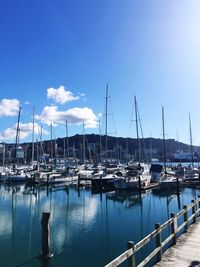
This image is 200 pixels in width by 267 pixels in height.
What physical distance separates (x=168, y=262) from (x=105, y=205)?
26.6 meters

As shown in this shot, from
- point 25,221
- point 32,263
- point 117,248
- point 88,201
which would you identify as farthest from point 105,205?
point 32,263

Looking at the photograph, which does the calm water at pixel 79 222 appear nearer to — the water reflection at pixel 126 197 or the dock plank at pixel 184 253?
the water reflection at pixel 126 197

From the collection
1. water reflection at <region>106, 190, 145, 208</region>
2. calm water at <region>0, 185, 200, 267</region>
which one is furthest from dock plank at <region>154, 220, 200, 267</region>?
water reflection at <region>106, 190, 145, 208</region>

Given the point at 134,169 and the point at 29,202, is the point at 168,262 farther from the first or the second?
the point at 134,169

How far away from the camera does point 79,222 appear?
28531mm

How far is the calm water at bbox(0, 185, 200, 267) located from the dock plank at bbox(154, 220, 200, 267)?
16.9ft

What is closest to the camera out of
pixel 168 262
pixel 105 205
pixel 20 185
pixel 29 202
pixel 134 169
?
pixel 168 262

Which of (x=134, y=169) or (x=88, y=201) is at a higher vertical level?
(x=134, y=169)

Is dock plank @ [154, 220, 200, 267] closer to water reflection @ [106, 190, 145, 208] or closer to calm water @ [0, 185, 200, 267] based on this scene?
calm water @ [0, 185, 200, 267]

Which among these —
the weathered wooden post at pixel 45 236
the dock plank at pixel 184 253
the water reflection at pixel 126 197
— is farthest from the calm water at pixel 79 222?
the dock plank at pixel 184 253

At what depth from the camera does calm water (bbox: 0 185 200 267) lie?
1877 cm

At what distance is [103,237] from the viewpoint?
23.0 metres

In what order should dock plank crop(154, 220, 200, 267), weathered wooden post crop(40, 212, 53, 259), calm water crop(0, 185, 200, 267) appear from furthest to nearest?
calm water crop(0, 185, 200, 267) < weathered wooden post crop(40, 212, 53, 259) < dock plank crop(154, 220, 200, 267)

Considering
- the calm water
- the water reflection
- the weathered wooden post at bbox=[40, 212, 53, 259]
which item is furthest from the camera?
the water reflection
